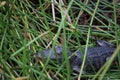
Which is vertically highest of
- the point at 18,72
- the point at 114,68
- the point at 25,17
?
the point at 25,17

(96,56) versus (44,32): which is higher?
(44,32)

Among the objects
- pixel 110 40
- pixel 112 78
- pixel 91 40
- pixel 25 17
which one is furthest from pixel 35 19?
pixel 112 78

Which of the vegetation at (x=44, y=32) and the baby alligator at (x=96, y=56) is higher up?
the vegetation at (x=44, y=32)

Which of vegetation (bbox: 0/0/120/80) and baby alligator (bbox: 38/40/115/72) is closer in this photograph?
vegetation (bbox: 0/0/120/80)

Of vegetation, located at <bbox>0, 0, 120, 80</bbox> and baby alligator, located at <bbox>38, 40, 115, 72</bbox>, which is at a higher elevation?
vegetation, located at <bbox>0, 0, 120, 80</bbox>

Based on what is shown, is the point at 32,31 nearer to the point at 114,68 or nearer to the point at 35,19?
the point at 35,19

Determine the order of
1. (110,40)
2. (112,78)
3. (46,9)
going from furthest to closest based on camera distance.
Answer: (46,9) < (110,40) < (112,78)

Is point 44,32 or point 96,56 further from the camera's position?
point 96,56

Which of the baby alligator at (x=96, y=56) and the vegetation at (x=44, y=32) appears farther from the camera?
the baby alligator at (x=96, y=56)
